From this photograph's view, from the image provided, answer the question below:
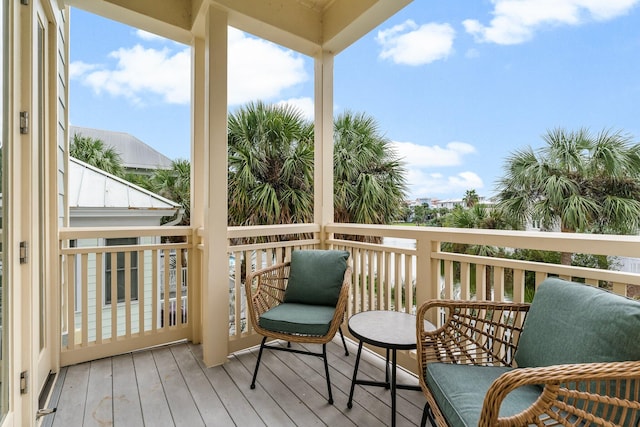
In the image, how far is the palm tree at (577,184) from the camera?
1.80 metres

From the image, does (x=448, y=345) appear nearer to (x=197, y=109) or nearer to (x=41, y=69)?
(x=197, y=109)

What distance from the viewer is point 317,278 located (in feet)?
7.49

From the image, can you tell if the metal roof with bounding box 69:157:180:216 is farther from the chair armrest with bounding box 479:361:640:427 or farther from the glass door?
the chair armrest with bounding box 479:361:640:427

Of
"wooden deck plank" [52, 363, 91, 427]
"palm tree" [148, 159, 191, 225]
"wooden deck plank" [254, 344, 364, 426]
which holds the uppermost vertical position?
"palm tree" [148, 159, 191, 225]

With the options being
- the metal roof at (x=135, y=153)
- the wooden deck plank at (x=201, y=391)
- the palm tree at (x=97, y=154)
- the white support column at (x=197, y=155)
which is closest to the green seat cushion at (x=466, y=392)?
the wooden deck plank at (x=201, y=391)

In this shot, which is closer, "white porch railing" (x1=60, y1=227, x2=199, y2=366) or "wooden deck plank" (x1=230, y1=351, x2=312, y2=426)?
"wooden deck plank" (x1=230, y1=351, x2=312, y2=426)

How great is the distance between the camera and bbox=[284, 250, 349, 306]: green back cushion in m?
2.24

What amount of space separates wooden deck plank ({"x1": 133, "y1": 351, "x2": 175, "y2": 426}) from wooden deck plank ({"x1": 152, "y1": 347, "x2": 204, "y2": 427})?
0.09ft

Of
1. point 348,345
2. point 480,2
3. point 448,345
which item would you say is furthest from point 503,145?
point 348,345

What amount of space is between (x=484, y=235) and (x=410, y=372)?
3.70ft

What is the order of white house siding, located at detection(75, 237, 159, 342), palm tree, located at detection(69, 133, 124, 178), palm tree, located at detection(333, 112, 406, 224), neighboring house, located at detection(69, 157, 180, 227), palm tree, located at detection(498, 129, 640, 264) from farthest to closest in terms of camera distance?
palm tree, located at detection(333, 112, 406, 224) → palm tree, located at detection(69, 133, 124, 178) → neighboring house, located at detection(69, 157, 180, 227) → white house siding, located at detection(75, 237, 159, 342) → palm tree, located at detection(498, 129, 640, 264)

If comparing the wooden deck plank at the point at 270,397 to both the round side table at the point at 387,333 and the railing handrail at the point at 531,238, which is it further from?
the railing handrail at the point at 531,238

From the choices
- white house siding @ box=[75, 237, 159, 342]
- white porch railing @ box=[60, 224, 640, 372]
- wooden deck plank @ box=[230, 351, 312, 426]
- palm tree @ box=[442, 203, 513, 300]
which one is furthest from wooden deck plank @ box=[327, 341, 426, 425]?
white house siding @ box=[75, 237, 159, 342]

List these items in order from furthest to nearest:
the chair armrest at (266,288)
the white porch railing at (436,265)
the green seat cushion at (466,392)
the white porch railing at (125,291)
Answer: the white porch railing at (125,291)
the chair armrest at (266,288)
the white porch railing at (436,265)
the green seat cushion at (466,392)
